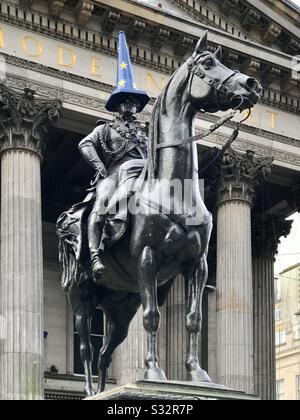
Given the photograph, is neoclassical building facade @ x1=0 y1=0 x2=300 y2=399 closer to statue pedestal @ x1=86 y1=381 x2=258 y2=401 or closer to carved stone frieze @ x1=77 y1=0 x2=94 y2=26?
carved stone frieze @ x1=77 y1=0 x2=94 y2=26

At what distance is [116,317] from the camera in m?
17.1

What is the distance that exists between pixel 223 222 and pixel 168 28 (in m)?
6.13

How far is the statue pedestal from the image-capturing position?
47.1ft

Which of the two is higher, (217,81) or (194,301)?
(217,81)

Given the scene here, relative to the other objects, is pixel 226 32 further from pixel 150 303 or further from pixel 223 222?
pixel 150 303

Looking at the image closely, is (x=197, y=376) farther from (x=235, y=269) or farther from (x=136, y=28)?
(x=136, y=28)

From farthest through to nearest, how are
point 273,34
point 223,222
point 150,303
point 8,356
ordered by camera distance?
1. point 273,34
2. point 223,222
3. point 8,356
4. point 150,303

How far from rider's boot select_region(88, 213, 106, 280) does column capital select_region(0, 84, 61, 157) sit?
22830 mm

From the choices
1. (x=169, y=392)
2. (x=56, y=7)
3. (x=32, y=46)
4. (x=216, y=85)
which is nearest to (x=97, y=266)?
(x=169, y=392)

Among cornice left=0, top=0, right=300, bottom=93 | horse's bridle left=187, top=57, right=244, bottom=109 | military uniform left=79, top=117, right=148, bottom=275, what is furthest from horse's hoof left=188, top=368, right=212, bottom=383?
cornice left=0, top=0, right=300, bottom=93

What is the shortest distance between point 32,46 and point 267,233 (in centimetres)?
1376

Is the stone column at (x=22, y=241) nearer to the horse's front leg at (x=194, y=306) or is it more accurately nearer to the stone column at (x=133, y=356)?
the stone column at (x=133, y=356)

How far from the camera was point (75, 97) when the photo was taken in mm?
41000
